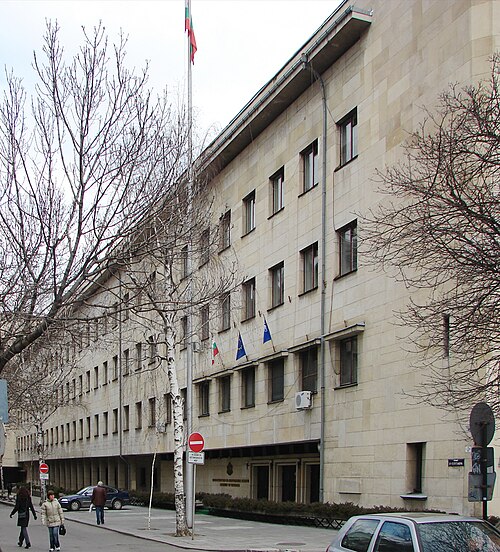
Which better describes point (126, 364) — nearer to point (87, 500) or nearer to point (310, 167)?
point (87, 500)

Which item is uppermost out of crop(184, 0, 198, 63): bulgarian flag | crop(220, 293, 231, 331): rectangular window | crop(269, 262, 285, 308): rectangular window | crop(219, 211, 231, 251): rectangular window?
crop(184, 0, 198, 63): bulgarian flag

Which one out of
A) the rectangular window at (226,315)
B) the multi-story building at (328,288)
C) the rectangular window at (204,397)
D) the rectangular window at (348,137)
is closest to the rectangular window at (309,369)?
the multi-story building at (328,288)

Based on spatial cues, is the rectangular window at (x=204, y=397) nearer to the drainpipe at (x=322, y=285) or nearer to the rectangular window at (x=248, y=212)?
the rectangular window at (x=248, y=212)

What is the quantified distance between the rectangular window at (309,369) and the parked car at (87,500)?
20.2 meters

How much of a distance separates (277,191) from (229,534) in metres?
13.8

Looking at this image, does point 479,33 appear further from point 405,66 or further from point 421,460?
point 421,460

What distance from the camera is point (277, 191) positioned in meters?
33.9

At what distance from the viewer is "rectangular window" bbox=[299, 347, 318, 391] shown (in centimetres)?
2931

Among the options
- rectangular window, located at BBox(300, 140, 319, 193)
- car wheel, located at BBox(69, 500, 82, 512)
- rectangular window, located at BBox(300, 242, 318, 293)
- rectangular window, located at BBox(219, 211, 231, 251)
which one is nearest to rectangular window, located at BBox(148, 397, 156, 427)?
car wheel, located at BBox(69, 500, 82, 512)

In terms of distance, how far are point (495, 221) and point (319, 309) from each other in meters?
16.1

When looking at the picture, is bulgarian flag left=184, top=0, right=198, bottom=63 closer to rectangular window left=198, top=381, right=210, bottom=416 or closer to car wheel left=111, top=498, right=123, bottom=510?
rectangular window left=198, top=381, right=210, bottom=416

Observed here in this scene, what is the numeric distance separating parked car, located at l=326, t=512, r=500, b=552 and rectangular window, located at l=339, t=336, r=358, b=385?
15944 millimetres

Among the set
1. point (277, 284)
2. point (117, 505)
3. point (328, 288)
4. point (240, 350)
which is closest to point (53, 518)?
point (328, 288)

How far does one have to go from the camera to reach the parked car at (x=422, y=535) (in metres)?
9.67
